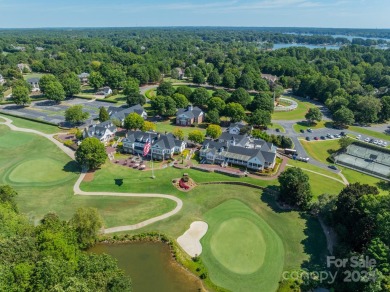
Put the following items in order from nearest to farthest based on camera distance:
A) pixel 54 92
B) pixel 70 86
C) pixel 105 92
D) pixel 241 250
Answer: pixel 241 250, pixel 54 92, pixel 70 86, pixel 105 92

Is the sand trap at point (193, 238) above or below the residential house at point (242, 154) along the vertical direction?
below

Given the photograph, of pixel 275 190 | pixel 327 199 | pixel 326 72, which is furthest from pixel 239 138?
pixel 326 72

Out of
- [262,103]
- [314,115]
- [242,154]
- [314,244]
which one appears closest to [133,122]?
[242,154]

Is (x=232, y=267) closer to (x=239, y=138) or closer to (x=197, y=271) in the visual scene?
(x=197, y=271)

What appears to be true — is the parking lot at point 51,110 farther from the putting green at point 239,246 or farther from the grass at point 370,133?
the grass at point 370,133

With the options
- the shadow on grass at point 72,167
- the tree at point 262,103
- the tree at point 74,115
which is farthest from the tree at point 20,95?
→ the tree at point 262,103

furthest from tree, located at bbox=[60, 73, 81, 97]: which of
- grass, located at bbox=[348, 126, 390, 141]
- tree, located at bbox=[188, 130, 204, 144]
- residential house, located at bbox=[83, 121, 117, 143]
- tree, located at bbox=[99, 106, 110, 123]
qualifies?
grass, located at bbox=[348, 126, 390, 141]

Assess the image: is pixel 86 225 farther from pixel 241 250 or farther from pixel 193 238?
pixel 241 250
